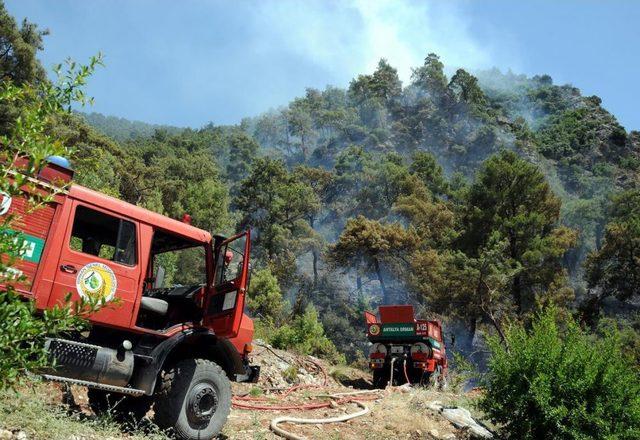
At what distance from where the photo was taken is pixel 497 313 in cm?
2531

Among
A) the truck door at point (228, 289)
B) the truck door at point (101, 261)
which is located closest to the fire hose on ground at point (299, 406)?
the truck door at point (228, 289)

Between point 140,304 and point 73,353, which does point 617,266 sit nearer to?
point 140,304

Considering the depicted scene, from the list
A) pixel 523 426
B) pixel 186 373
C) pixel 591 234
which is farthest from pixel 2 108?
pixel 591 234

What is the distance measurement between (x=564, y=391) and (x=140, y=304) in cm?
628

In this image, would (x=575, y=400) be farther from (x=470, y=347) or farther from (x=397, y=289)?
(x=397, y=289)

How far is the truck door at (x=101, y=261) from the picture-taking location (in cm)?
511

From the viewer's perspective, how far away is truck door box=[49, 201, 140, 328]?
511 centimetres

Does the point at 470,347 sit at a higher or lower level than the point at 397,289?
lower

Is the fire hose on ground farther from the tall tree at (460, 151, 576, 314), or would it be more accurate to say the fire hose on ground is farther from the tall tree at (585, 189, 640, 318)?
the tall tree at (585, 189, 640, 318)

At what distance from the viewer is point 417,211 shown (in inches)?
1463

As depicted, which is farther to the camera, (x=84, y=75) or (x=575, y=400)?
(x=575, y=400)

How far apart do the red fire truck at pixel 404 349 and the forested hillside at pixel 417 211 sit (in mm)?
3013

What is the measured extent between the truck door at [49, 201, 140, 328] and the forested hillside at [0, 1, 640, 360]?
133 centimetres

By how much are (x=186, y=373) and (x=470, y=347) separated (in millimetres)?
24674
